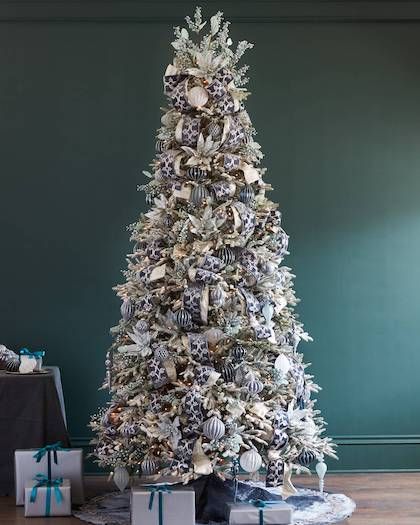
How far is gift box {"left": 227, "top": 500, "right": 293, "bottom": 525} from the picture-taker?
4855 millimetres

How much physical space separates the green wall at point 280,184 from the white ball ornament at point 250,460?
1644 mm

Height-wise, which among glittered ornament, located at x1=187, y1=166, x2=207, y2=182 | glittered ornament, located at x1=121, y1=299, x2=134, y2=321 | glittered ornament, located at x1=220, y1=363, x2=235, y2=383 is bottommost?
glittered ornament, located at x1=220, y1=363, x2=235, y2=383

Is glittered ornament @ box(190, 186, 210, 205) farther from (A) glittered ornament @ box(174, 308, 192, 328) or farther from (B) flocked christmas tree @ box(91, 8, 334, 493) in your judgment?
(A) glittered ornament @ box(174, 308, 192, 328)

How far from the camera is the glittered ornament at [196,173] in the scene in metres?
5.11

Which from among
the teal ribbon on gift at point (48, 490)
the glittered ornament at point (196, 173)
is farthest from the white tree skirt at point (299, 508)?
the glittered ornament at point (196, 173)

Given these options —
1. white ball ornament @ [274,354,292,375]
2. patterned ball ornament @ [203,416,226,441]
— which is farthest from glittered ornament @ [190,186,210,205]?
patterned ball ornament @ [203,416,226,441]

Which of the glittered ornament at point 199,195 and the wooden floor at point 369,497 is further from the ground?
the glittered ornament at point 199,195

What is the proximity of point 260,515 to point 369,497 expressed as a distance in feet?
3.58

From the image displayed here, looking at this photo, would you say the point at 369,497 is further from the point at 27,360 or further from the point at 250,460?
the point at 27,360

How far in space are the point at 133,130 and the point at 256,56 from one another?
0.96 m

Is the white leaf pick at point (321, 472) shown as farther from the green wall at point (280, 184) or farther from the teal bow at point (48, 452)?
the teal bow at point (48, 452)

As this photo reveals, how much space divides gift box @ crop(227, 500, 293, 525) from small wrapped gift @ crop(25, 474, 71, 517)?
975mm

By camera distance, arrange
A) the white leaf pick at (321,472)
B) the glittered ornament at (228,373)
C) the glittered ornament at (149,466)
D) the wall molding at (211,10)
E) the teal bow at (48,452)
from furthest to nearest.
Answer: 1. the wall molding at (211,10)
2. the white leaf pick at (321,472)
3. the teal bow at (48,452)
4. the glittered ornament at (228,373)
5. the glittered ornament at (149,466)

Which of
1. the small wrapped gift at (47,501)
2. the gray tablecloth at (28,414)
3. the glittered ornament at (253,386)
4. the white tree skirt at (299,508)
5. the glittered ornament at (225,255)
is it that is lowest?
the white tree skirt at (299,508)
